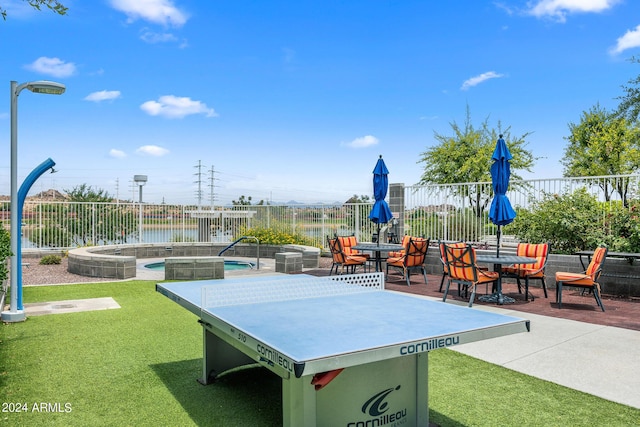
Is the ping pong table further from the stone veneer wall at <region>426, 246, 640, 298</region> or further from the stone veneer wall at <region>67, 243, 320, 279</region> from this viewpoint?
the stone veneer wall at <region>67, 243, 320, 279</region>

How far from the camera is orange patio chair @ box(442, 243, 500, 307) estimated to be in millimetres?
8484

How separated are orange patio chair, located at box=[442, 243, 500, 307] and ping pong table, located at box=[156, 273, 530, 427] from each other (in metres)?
4.77

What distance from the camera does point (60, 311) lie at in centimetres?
786

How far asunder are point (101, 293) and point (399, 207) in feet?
31.4

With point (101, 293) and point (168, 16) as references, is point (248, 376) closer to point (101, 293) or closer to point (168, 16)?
point (101, 293)

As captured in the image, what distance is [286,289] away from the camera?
14.3ft

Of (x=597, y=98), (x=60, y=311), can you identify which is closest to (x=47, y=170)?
(x=60, y=311)

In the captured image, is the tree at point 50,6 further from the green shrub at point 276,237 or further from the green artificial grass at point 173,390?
the green shrub at point 276,237

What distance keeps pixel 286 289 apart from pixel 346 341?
1826 millimetres

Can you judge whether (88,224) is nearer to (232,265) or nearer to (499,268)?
(232,265)

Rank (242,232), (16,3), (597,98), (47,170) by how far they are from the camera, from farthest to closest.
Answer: (597,98) → (242,232) → (47,170) → (16,3)

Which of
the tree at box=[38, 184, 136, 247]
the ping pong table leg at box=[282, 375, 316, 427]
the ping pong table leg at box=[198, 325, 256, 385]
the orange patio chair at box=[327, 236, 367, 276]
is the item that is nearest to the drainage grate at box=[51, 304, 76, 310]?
the ping pong table leg at box=[198, 325, 256, 385]

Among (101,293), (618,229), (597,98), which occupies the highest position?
(597,98)

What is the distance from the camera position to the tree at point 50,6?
4674mm
